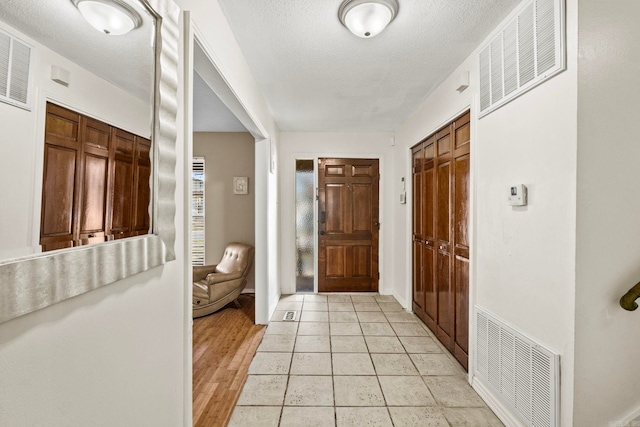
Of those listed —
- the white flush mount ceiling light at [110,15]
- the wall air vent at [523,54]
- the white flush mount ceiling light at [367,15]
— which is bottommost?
the white flush mount ceiling light at [110,15]

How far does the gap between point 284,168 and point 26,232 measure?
3787mm

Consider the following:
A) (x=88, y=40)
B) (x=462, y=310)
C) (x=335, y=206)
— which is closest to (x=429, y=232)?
(x=462, y=310)

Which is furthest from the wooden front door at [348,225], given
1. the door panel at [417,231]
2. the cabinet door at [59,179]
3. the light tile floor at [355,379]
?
the cabinet door at [59,179]

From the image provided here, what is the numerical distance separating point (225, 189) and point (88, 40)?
3.70 m

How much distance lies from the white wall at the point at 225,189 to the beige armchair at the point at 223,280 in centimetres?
31

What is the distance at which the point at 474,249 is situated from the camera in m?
2.13

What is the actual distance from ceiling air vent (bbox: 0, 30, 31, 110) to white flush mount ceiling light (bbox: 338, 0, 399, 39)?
5.00ft

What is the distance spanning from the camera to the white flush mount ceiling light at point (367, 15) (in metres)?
1.63

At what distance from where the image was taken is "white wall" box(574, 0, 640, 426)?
1.31 m

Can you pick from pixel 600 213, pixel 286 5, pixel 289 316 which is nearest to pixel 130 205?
pixel 286 5

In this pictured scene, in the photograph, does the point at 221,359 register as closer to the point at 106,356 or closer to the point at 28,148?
the point at 106,356

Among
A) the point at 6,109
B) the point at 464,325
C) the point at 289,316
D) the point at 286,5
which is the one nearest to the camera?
the point at 6,109

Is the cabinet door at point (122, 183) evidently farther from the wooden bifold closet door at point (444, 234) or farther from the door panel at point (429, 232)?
the door panel at point (429, 232)

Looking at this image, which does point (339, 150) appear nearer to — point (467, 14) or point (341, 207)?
point (341, 207)
